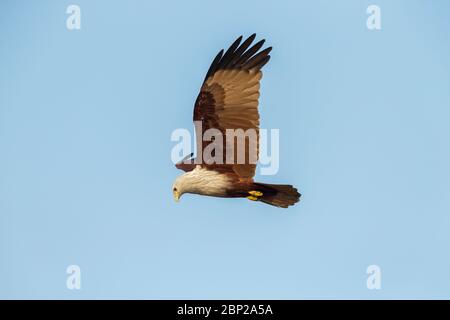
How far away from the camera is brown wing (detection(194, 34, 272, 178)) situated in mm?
10211

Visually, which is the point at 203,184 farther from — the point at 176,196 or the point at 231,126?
the point at 231,126

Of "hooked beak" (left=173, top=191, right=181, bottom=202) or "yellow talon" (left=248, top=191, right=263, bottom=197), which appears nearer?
"yellow talon" (left=248, top=191, right=263, bottom=197)

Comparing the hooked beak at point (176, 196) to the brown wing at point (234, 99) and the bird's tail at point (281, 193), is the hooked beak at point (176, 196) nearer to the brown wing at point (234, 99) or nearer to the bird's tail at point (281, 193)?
the brown wing at point (234, 99)

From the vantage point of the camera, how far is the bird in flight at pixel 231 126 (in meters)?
10.2

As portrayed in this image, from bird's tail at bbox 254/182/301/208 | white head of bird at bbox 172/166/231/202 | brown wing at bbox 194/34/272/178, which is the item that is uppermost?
brown wing at bbox 194/34/272/178

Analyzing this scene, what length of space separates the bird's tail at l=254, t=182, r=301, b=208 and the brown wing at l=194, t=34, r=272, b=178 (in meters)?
0.27

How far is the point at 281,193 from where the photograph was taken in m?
10.2

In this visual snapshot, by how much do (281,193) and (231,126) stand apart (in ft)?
3.63

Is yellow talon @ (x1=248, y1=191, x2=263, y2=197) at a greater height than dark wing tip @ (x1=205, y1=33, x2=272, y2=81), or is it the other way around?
dark wing tip @ (x1=205, y1=33, x2=272, y2=81)

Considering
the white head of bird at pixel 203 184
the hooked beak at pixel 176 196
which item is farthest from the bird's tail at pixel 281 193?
the hooked beak at pixel 176 196

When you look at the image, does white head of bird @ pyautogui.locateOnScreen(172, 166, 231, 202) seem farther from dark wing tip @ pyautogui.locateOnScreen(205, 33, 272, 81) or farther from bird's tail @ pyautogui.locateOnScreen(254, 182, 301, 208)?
dark wing tip @ pyautogui.locateOnScreen(205, 33, 272, 81)

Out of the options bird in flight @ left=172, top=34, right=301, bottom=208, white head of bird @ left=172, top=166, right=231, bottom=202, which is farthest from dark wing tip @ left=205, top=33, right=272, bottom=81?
white head of bird @ left=172, top=166, right=231, bottom=202
